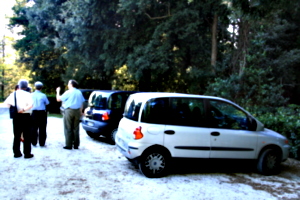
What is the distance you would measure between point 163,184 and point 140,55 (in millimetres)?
12054

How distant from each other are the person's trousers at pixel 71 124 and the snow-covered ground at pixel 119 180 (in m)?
0.49

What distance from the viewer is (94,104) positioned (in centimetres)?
944

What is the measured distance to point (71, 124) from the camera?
7844 mm

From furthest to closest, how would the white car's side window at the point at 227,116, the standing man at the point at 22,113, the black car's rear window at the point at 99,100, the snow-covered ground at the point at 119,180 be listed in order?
the black car's rear window at the point at 99,100
the standing man at the point at 22,113
the white car's side window at the point at 227,116
the snow-covered ground at the point at 119,180

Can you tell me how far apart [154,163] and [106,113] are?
3.42 meters

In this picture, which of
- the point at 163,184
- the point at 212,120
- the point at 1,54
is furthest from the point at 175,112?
the point at 1,54

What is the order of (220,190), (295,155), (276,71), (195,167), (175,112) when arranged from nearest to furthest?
(220,190)
(175,112)
(195,167)
(295,155)
(276,71)

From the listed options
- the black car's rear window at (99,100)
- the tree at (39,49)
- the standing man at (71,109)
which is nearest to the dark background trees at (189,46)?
the tree at (39,49)

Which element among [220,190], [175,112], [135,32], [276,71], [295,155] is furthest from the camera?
[135,32]

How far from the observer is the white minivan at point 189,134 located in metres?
5.80

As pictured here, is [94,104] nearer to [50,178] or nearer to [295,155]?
[50,178]

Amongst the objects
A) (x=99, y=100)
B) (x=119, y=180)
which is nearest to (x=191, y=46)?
(x=99, y=100)

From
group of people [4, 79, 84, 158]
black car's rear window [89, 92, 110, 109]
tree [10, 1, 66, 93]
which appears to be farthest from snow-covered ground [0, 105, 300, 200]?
tree [10, 1, 66, 93]

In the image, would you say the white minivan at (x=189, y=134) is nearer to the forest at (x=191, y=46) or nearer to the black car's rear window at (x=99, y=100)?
the black car's rear window at (x=99, y=100)
